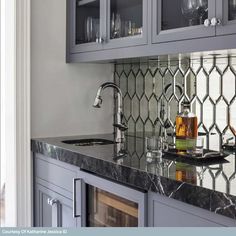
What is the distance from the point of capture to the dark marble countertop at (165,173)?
1064 millimetres

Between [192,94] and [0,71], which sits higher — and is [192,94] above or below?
below

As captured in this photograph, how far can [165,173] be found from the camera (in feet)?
4.17

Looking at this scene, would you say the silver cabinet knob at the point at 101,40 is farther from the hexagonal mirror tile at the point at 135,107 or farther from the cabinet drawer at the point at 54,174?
the cabinet drawer at the point at 54,174

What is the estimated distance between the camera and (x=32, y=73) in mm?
2217

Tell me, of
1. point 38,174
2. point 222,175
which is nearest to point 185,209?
point 222,175

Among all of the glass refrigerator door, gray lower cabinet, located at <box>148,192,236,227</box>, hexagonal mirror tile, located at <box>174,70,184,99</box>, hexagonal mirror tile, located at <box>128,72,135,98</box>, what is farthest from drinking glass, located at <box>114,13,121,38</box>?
gray lower cabinet, located at <box>148,192,236,227</box>

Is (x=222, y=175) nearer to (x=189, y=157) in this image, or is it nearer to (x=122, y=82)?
(x=189, y=157)

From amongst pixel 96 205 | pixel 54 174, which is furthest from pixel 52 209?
pixel 96 205

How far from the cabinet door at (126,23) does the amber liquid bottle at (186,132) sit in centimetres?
36

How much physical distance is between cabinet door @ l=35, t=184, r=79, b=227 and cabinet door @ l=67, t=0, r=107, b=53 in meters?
0.77

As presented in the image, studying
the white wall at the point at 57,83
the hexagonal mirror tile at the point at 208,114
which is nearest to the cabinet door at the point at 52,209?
the white wall at the point at 57,83

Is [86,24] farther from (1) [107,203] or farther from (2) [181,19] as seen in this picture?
(1) [107,203]

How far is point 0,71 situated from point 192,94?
203 centimetres

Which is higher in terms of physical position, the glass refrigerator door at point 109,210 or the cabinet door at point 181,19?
the cabinet door at point 181,19
